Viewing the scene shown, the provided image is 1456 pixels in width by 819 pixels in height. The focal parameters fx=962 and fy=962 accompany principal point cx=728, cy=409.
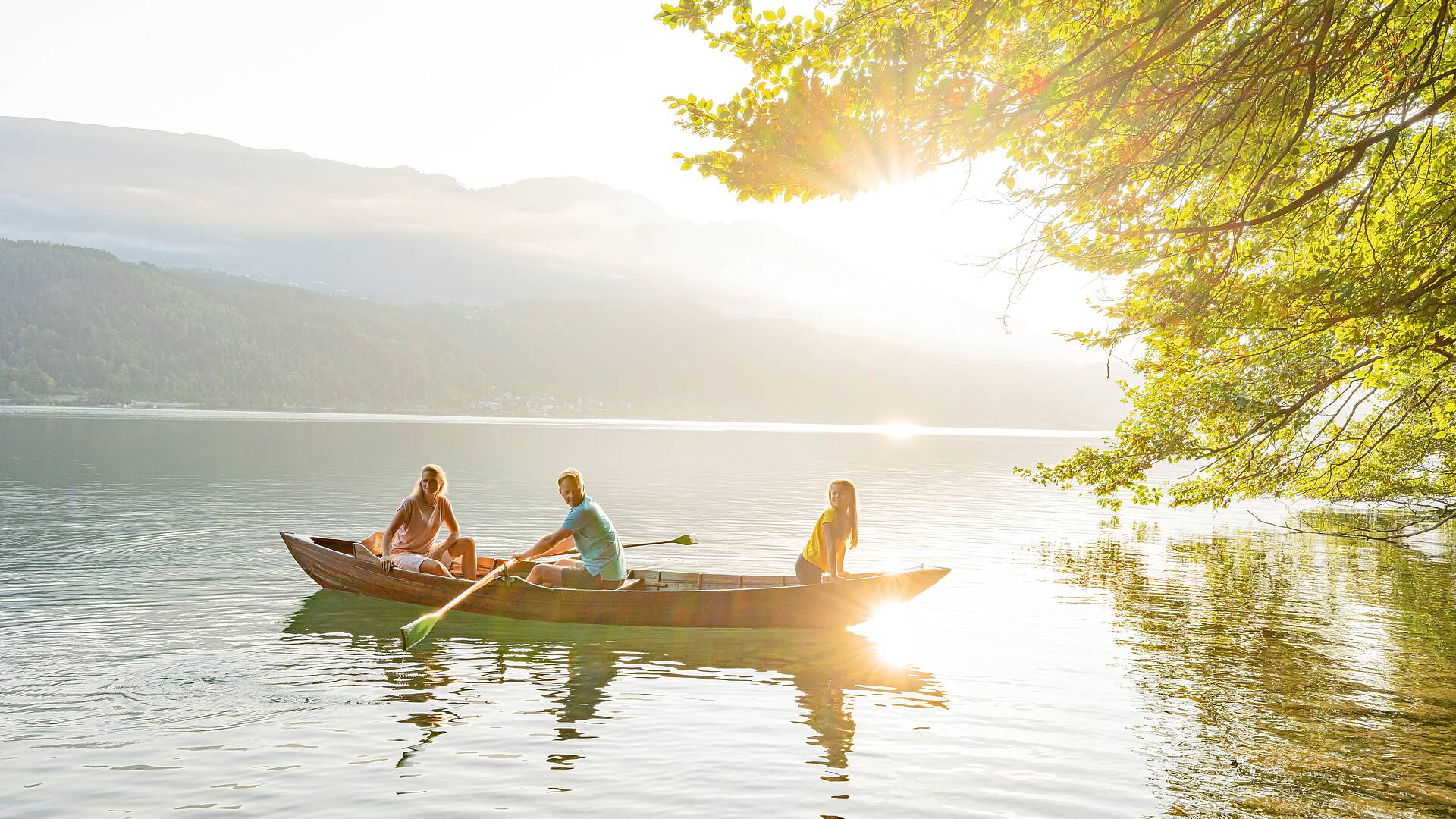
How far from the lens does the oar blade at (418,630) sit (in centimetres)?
1362

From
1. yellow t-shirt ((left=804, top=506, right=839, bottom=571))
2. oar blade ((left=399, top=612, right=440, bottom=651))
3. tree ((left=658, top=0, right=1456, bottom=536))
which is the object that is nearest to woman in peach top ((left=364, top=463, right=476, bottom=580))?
oar blade ((left=399, top=612, right=440, bottom=651))

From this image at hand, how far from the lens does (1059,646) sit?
1575cm

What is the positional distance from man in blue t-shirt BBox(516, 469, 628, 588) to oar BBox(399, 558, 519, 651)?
496mm

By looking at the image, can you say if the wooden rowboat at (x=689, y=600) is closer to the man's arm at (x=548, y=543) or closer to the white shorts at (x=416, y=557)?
the white shorts at (x=416, y=557)

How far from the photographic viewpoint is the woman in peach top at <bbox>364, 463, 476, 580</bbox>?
17.0 meters

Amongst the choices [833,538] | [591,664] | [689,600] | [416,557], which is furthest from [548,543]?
[833,538]

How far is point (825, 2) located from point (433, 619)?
10353 mm

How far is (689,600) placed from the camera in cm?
1594

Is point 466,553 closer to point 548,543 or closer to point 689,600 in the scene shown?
point 548,543

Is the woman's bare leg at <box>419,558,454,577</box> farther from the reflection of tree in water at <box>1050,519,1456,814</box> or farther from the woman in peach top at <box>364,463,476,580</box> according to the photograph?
the reflection of tree in water at <box>1050,519,1456,814</box>

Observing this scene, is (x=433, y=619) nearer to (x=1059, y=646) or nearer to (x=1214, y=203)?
(x=1059, y=646)

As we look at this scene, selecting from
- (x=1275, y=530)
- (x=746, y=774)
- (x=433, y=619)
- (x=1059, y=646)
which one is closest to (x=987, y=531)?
(x=1275, y=530)

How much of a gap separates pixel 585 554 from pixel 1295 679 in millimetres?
10904

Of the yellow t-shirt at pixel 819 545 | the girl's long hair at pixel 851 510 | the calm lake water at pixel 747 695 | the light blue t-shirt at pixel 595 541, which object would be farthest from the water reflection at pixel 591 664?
the girl's long hair at pixel 851 510
